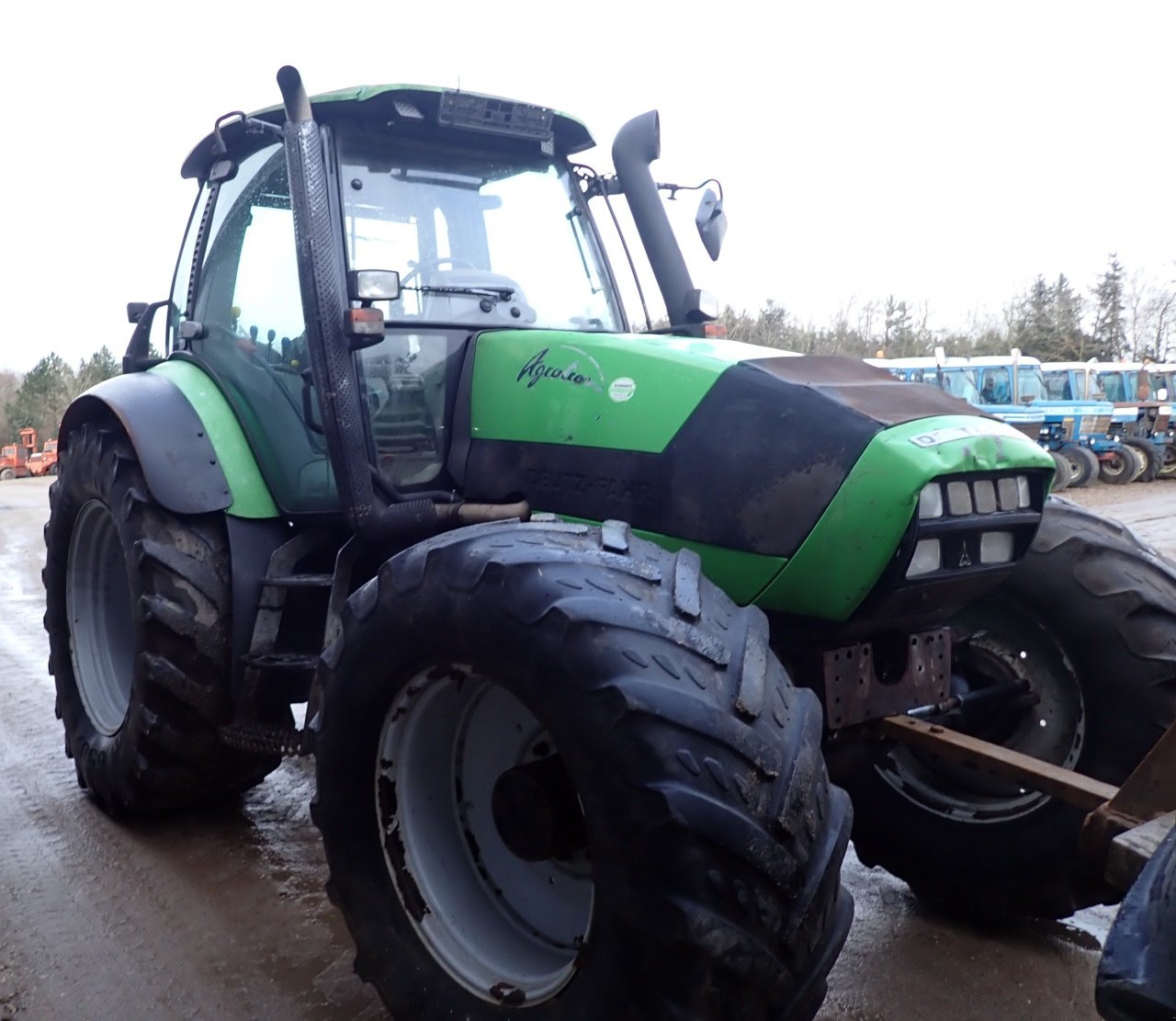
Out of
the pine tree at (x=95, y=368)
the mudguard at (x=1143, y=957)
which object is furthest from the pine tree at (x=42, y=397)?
the mudguard at (x=1143, y=957)

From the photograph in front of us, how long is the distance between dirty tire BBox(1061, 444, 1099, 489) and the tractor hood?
1947 centimetres

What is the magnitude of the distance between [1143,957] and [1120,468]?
73.4ft

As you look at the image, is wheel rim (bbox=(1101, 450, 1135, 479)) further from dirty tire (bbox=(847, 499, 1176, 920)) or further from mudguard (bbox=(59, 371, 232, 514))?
mudguard (bbox=(59, 371, 232, 514))

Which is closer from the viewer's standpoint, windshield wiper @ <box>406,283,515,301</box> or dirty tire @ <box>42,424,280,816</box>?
windshield wiper @ <box>406,283,515,301</box>

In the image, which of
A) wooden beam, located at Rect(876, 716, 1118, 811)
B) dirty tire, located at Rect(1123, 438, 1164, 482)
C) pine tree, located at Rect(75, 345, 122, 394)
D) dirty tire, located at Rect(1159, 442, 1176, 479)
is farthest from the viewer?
pine tree, located at Rect(75, 345, 122, 394)

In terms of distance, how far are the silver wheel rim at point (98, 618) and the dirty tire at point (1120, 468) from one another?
→ 20.8 meters

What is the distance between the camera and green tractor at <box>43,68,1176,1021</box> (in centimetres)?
212

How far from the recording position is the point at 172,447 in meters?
3.78

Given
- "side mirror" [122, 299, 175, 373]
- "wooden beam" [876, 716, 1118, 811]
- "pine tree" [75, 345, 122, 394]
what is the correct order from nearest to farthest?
1. "wooden beam" [876, 716, 1118, 811]
2. "side mirror" [122, 299, 175, 373]
3. "pine tree" [75, 345, 122, 394]

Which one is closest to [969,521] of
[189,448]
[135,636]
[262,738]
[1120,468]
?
[262,738]

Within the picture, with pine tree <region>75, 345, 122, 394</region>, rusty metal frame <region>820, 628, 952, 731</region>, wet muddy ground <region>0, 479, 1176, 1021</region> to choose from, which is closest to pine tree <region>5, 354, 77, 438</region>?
pine tree <region>75, 345, 122, 394</region>

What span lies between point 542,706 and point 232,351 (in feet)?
7.81

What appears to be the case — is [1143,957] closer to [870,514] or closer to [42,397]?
[870,514]

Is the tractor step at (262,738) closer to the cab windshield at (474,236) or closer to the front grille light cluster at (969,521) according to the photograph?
the cab windshield at (474,236)
